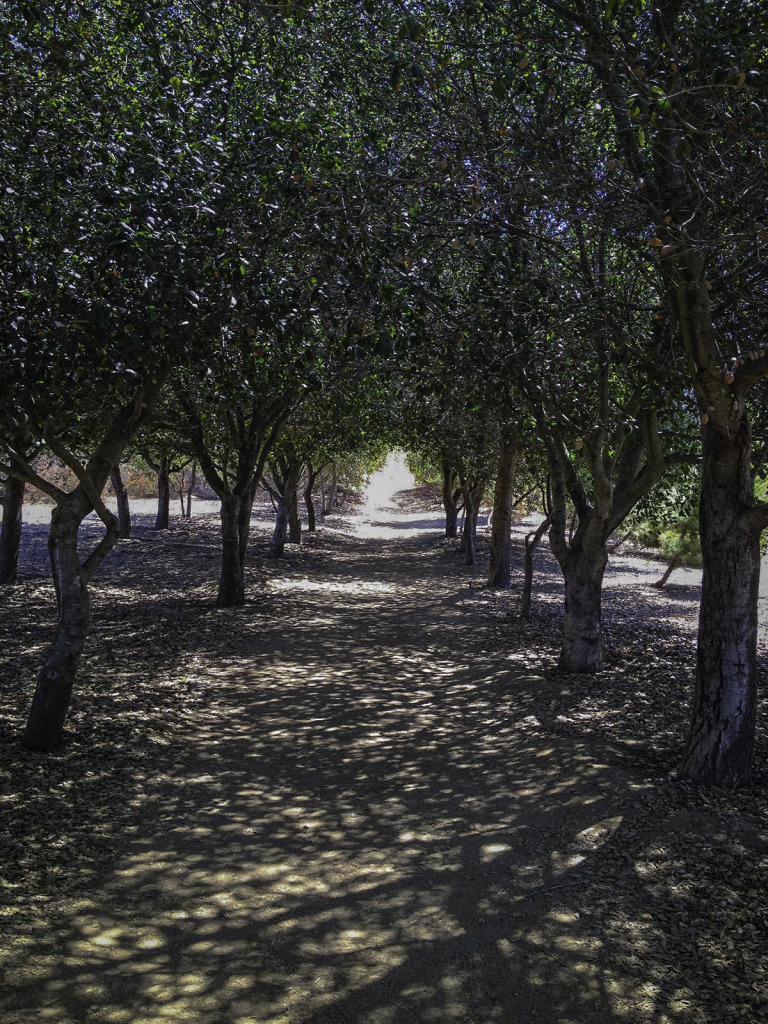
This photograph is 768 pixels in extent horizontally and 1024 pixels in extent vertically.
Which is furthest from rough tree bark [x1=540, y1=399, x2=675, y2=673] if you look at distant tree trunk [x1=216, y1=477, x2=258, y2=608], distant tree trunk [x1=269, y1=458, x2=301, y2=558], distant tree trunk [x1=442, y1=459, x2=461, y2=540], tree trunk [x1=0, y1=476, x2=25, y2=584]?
distant tree trunk [x1=442, y1=459, x2=461, y2=540]

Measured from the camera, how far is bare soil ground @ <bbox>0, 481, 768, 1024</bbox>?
12.7 ft

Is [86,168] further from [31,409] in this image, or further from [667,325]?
[667,325]

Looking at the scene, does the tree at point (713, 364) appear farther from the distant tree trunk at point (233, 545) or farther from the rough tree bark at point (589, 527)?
the distant tree trunk at point (233, 545)

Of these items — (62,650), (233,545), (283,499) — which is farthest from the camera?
(283,499)

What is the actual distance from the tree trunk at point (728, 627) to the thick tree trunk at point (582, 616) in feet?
12.6

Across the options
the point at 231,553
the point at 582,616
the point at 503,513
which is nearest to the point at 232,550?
the point at 231,553

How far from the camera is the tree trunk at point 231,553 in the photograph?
14.8 meters

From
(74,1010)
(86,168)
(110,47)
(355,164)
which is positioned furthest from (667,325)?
(74,1010)

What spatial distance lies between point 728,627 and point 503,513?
12.7 m

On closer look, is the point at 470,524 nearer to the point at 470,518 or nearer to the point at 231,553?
the point at 470,518

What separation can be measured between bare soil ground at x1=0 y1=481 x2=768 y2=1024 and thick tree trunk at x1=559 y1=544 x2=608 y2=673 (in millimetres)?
317

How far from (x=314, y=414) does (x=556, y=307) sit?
11.4 meters

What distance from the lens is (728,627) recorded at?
6.31 m

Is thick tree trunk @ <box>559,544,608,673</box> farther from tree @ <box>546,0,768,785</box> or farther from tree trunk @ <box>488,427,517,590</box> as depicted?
tree trunk @ <box>488,427,517,590</box>
